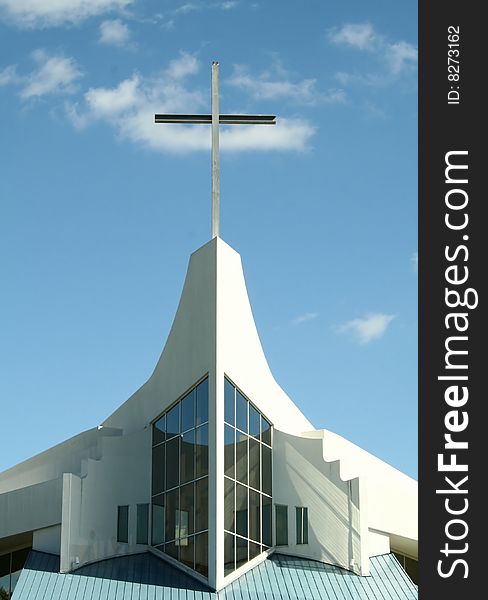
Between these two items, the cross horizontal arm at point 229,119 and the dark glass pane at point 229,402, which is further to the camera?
the cross horizontal arm at point 229,119

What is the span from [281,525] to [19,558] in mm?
8656

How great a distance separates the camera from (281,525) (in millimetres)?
34312

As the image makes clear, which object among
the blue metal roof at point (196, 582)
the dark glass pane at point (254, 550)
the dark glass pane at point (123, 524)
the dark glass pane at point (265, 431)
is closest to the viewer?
the blue metal roof at point (196, 582)

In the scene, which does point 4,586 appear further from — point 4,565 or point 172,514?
point 172,514

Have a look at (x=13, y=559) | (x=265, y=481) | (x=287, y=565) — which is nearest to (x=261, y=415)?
(x=265, y=481)

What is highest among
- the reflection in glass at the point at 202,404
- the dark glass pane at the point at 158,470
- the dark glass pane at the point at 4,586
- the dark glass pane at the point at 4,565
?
the reflection in glass at the point at 202,404

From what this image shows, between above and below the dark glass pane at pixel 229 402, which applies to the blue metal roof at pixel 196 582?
below

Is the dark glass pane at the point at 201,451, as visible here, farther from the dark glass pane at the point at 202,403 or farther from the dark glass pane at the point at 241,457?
the dark glass pane at the point at 241,457

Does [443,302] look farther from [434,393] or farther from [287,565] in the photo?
[287,565]

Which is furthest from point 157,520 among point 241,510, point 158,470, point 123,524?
point 241,510

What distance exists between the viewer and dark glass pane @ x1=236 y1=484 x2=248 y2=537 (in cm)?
3275

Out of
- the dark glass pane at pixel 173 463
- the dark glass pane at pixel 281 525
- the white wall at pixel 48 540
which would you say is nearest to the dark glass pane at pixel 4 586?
the white wall at pixel 48 540

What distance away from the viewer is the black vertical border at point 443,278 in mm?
23297

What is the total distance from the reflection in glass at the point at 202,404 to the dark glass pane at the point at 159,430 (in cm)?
194
